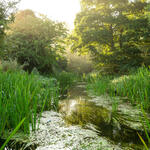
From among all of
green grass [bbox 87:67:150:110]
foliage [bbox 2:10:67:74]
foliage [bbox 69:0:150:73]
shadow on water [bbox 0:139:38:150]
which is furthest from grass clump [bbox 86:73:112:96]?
foliage [bbox 2:10:67:74]

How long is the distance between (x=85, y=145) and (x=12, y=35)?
740 cm

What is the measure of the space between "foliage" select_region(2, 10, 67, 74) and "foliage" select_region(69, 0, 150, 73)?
4.16 ft

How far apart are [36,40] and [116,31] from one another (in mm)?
4533

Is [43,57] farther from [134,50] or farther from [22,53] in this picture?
[134,50]

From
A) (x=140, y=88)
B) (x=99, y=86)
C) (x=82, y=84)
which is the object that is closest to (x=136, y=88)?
(x=140, y=88)

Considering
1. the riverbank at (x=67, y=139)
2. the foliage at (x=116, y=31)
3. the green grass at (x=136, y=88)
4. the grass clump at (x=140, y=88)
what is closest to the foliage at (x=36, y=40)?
the foliage at (x=116, y=31)

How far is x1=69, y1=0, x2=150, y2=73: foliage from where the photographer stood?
228 inches

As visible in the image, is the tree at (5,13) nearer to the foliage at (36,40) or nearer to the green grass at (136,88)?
the foliage at (36,40)

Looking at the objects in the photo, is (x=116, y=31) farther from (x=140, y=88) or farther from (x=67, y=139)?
(x=67, y=139)

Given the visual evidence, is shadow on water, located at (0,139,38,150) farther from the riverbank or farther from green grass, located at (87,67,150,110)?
green grass, located at (87,67,150,110)

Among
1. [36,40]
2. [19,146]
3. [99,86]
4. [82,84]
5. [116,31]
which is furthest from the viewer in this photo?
[116,31]

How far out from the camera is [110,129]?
4.49 ft

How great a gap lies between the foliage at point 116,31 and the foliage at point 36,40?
127 cm

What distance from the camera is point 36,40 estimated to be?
279 inches
